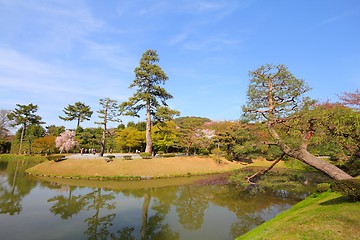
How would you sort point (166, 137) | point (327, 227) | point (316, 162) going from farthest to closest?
point (166, 137)
point (316, 162)
point (327, 227)

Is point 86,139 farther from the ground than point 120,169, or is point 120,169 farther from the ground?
point 86,139

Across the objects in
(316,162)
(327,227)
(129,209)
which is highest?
(316,162)

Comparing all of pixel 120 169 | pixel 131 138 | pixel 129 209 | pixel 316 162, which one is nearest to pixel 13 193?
pixel 129 209

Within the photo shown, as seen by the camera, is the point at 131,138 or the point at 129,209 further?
the point at 131,138

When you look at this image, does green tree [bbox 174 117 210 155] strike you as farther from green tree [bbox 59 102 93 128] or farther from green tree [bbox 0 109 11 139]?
green tree [bbox 0 109 11 139]

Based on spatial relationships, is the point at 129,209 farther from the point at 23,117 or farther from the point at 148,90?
the point at 23,117

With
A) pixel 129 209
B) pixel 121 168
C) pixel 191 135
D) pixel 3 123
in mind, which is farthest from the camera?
pixel 3 123

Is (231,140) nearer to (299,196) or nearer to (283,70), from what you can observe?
(299,196)

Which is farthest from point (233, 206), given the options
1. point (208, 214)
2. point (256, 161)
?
point (256, 161)

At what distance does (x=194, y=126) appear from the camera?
104 feet

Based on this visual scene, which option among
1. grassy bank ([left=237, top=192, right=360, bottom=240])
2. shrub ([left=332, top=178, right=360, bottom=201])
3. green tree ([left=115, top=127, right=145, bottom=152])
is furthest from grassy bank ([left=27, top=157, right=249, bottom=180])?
shrub ([left=332, top=178, right=360, bottom=201])

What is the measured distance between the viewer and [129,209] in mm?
11695

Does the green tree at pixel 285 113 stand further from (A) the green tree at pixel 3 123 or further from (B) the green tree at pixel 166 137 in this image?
(A) the green tree at pixel 3 123

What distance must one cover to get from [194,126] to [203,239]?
23.9 metres
